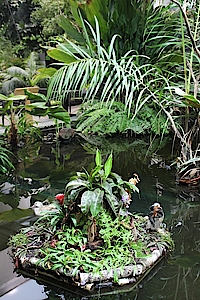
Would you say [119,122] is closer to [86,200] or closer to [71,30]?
[71,30]

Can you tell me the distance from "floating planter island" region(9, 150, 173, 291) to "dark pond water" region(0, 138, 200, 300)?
0.08 m

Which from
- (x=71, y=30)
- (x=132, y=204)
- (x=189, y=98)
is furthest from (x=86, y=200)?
(x=71, y=30)

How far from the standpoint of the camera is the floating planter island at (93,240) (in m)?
1.93

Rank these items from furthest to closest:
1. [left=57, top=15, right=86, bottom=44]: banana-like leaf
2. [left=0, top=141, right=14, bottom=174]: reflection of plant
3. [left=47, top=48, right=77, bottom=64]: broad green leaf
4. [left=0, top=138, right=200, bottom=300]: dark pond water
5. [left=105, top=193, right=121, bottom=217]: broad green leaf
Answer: [left=57, top=15, right=86, bottom=44]: banana-like leaf, [left=47, top=48, right=77, bottom=64]: broad green leaf, [left=0, top=141, right=14, bottom=174]: reflection of plant, [left=105, top=193, right=121, bottom=217]: broad green leaf, [left=0, top=138, right=200, bottom=300]: dark pond water

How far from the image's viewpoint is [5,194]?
3398 millimetres

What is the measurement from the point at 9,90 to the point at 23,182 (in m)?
5.47

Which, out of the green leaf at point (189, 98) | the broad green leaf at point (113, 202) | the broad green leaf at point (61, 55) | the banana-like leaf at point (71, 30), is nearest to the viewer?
the broad green leaf at point (113, 202)

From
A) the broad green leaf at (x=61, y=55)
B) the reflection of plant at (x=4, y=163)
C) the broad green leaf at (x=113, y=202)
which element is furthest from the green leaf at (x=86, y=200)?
the broad green leaf at (x=61, y=55)

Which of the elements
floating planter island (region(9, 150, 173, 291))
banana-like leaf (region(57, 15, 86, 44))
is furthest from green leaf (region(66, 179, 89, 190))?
banana-like leaf (region(57, 15, 86, 44))

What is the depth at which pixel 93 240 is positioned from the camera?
6.98 feet

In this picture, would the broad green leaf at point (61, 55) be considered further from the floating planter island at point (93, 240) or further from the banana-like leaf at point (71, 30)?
the floating planter island at point (93, 240)

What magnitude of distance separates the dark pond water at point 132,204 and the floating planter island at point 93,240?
0.08 m

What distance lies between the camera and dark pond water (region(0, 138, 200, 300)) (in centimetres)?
189

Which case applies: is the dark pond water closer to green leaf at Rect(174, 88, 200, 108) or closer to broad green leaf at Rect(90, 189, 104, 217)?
broad green leaf at Rect(90, 189, 104, 217)
